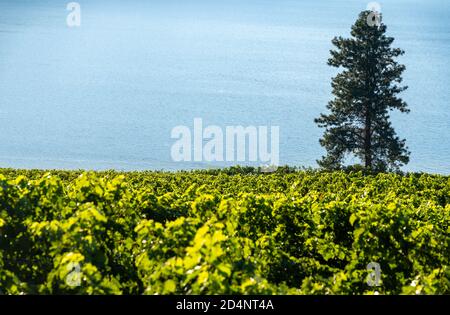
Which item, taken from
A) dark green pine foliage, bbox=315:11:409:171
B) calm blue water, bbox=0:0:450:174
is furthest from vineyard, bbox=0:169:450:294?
calm blue water, bbox=0:0:450:174

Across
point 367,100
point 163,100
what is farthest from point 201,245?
point 163,100

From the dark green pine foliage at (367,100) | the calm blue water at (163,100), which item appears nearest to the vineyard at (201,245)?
the dark green pine foliage at (367,100)

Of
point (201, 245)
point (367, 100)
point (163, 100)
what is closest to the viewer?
point (201, 245)

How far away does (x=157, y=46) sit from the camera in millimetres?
197000

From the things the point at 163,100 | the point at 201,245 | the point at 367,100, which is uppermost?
the point at 163,100

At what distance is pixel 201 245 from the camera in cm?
962

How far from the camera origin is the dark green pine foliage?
146 ft

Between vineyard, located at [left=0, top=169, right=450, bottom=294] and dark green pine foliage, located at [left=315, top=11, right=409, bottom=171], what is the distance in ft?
88.7

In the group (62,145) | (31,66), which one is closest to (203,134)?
(62,145)

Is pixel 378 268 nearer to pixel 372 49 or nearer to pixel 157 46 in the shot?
pixel 372 49

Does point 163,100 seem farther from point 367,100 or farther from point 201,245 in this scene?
point 201,245

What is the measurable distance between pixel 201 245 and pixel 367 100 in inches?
1423

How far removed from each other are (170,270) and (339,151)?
3600 cm

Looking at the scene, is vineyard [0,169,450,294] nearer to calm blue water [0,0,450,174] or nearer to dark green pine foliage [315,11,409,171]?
dark green pine foliage [315,11,409,171]
